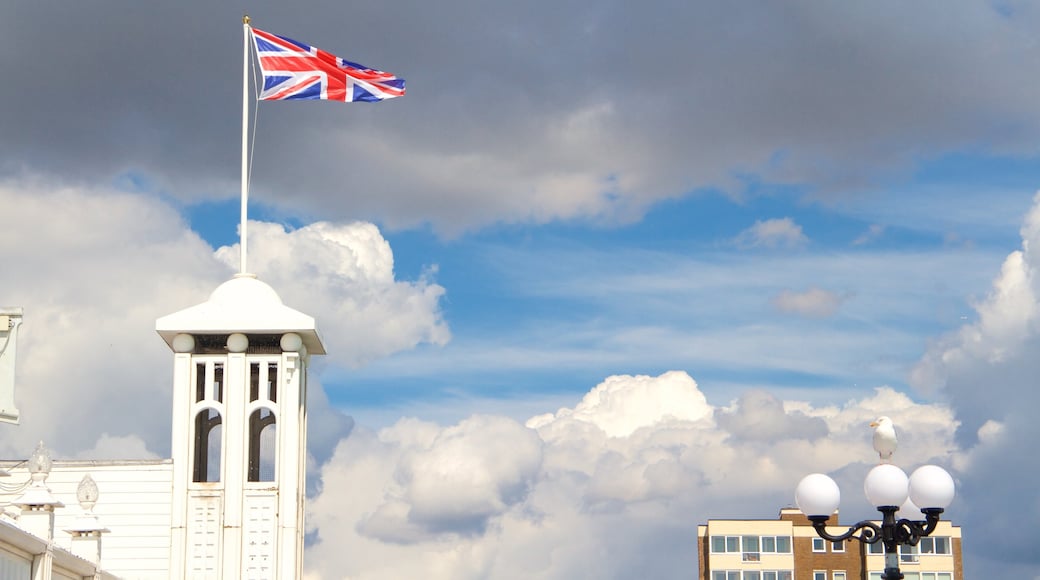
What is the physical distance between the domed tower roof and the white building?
0.07ft

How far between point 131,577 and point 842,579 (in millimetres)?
95847

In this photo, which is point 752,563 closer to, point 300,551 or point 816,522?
point 300,551

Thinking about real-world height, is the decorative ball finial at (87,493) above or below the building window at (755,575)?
below

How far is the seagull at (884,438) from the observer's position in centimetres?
2459

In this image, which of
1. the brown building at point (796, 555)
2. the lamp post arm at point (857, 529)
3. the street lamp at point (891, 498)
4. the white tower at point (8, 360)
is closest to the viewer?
the street lamp at point (891, 498)

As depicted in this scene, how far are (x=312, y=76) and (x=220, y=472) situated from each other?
9.25m

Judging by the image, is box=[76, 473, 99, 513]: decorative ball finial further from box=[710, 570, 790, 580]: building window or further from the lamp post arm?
box=[710, 570, 790, 580]: building window

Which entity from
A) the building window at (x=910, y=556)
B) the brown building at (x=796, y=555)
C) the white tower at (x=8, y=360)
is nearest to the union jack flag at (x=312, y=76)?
the white tower at (x=8, y=360)

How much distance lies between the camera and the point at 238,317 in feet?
123

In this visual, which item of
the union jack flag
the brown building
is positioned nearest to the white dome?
the union jack flag

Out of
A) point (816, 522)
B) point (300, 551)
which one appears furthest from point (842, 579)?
point (816, 522)

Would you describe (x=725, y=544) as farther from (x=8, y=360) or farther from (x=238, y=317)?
(x=8, y=360)

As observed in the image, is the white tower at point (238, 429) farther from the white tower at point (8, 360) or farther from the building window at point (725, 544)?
the building window at point (725, 544)

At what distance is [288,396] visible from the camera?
37.8 metres
